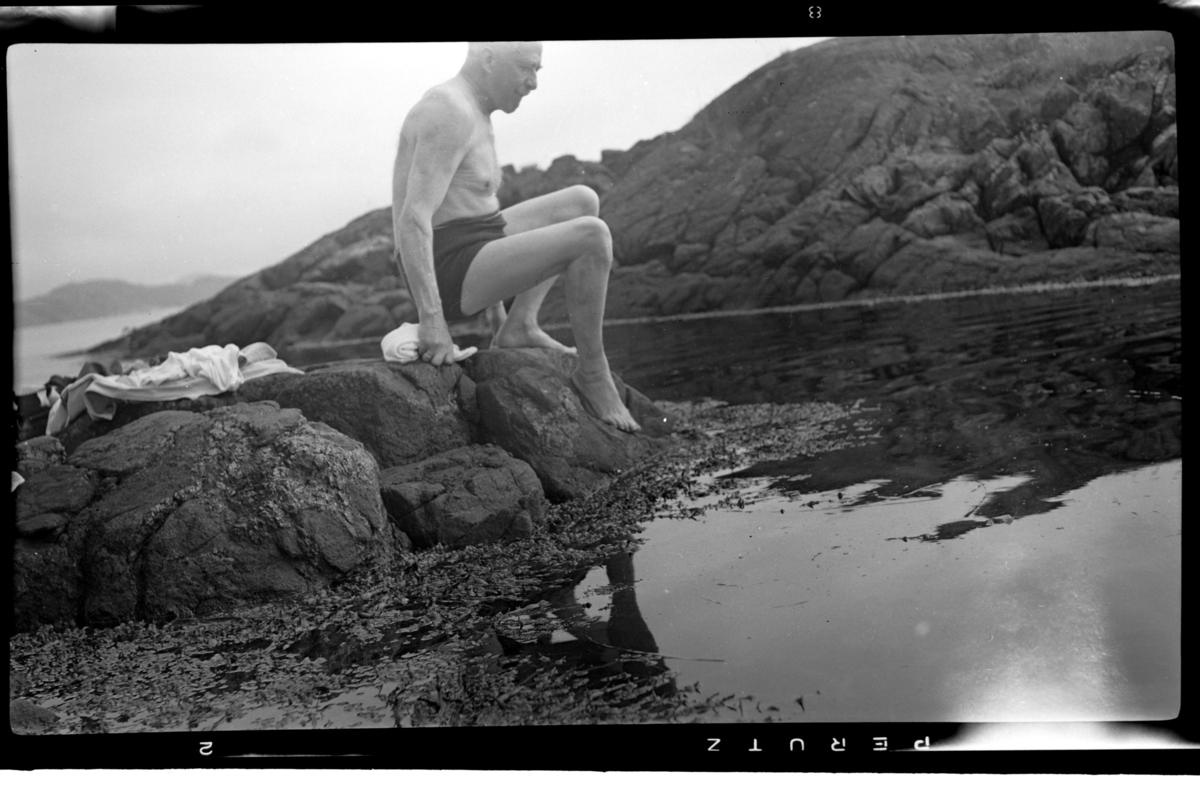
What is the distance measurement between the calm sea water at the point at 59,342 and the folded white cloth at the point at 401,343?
106 centimetres

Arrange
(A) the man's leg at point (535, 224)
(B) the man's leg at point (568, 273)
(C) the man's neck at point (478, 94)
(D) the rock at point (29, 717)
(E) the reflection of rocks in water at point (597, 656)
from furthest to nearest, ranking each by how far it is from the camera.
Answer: (B) the man's leg at point (568, 273) → (A) the man's leg at point (535, 224) → (C) the man's neck at point (478, 94) → (D) the rock at point (29, 717) → (E) the reflection of rocks in water at point (597, 656)

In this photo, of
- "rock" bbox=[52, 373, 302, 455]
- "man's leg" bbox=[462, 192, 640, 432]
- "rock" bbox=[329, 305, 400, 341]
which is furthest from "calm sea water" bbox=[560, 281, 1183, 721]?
"rock" bbox=[52, 373, 302, 455]

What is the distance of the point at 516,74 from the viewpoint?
4.17 meters

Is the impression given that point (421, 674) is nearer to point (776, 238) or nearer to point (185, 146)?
point (185, 146)

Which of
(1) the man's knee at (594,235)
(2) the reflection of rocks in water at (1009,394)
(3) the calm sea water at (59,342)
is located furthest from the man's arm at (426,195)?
(2) the reflection of rocks in water at (1009,394)

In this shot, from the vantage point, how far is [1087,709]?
330 cm

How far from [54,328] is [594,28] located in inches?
116

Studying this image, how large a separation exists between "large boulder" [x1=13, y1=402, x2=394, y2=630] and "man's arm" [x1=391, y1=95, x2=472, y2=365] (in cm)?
86

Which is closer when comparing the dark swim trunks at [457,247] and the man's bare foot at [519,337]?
the dark swim trunks at [457,247]

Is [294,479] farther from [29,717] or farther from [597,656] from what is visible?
[597,656]

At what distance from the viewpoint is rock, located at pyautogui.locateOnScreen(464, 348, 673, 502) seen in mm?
4801

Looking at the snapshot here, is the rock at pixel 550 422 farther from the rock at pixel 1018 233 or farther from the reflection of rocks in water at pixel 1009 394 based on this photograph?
the rock at pixel 1018 233

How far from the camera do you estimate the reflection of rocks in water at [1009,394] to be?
4379 millimetres

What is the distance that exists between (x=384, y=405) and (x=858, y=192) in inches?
123
